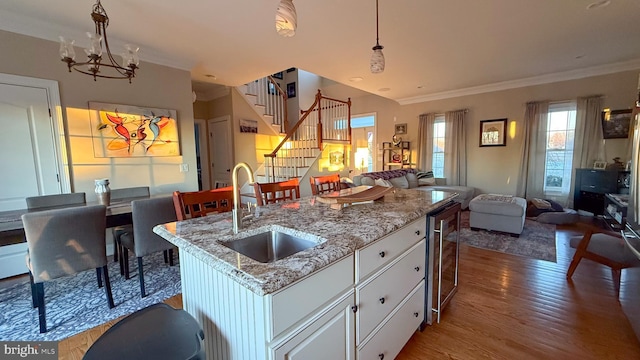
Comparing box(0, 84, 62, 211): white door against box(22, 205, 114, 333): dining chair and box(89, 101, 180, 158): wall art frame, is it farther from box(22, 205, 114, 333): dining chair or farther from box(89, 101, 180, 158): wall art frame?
box(22, 205, 114, 333): dining chair

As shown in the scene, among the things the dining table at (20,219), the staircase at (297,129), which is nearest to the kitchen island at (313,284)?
the dining table at (20,219)

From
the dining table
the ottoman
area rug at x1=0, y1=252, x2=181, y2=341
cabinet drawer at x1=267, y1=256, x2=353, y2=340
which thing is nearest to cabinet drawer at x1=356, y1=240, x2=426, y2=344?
cabinet drawer at x1=267, y1=256, x2=353, y2=340

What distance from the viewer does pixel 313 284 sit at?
92cm

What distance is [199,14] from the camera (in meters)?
2.52

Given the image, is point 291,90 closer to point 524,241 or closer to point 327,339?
point 524,241

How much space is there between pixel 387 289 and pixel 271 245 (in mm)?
652

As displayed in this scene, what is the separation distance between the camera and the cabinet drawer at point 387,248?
1158 millimetres

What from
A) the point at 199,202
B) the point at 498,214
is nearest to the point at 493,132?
the point at 498,214

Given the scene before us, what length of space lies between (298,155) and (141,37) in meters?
3.27

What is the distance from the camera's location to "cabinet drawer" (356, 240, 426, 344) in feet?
3.93

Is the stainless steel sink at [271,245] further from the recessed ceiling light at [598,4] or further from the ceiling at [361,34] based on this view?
the recessed ceiling light at [598,4]

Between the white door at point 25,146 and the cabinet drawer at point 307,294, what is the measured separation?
358 cm

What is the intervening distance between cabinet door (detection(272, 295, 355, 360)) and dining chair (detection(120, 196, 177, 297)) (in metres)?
1.98

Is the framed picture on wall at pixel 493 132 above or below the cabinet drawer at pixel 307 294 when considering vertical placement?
above
